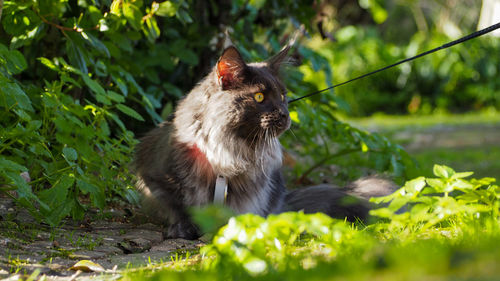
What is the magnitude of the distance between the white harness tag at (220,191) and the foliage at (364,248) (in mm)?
626

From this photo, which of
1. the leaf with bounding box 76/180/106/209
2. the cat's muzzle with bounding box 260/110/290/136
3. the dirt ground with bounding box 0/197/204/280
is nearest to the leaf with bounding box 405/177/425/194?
the cat's muzzle with bounding box 260/110/290/136

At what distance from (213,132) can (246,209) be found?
52 centimetres

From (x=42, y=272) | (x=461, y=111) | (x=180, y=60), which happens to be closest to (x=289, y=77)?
(x=180, y=60)

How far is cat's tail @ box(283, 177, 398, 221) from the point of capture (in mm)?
3510

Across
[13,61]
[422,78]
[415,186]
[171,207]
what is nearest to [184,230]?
[171,207]

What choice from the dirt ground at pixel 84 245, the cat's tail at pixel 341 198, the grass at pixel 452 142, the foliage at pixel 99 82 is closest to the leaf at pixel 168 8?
the foliage at pixel 99 82

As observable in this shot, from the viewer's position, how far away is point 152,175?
10.8ft

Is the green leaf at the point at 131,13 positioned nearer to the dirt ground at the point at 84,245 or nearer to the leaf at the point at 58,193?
the leaf at the point at 58,193

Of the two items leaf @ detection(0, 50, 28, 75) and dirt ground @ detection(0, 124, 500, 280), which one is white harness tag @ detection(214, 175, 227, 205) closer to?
dirt ground @ detection(0, 124, 500, 280)

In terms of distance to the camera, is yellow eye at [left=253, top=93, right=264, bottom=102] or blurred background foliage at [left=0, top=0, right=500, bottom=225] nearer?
blurred background foliage at [left=0, top=0, right=500, bottom=225]

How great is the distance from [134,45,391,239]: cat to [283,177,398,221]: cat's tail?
378 millimetres

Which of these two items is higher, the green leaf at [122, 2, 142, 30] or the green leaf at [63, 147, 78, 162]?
the green leaf at [122, 2, 142, 30]

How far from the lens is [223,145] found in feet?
10.3

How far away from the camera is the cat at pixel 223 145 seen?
3.11 metres
